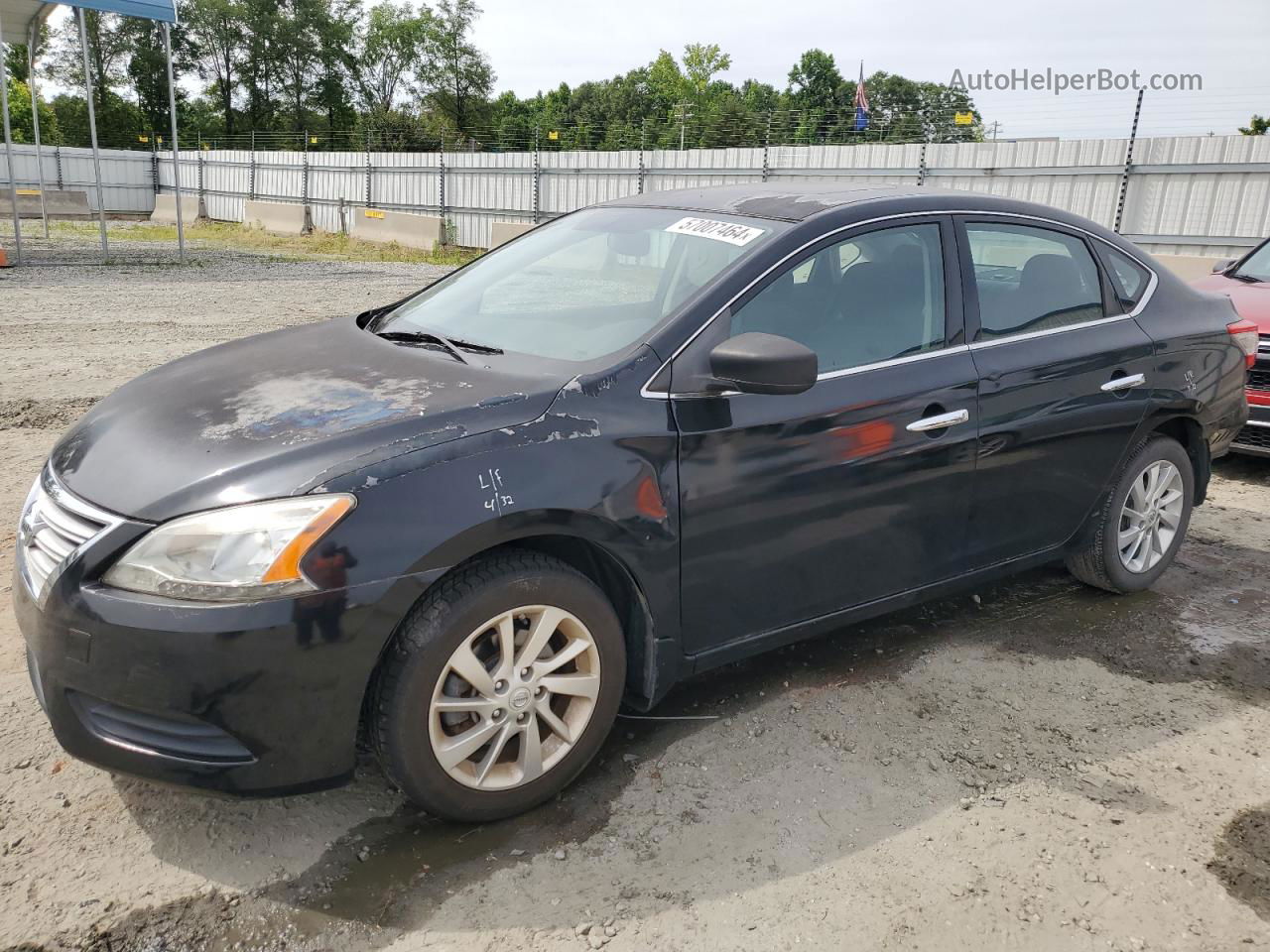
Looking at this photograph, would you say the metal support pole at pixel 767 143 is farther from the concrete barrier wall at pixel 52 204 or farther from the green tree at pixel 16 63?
the green tree at pixel 16 63

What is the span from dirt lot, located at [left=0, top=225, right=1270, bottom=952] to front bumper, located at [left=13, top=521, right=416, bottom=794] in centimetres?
33

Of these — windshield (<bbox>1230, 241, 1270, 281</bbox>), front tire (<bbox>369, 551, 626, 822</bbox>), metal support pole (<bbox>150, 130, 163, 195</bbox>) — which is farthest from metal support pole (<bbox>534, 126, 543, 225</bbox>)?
front tire (<bbox>369, 551, 626, 822</bbox>)

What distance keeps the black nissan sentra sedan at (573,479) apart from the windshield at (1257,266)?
348 cm

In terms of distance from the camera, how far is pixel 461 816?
265 cm

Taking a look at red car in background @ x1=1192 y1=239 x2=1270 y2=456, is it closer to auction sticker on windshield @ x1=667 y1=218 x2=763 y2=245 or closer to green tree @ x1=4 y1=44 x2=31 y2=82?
auction sticker on windshield @ x1=667 y1=218 x2=763 y2=245

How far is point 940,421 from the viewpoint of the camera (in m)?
3.35

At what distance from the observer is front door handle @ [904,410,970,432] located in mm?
3303

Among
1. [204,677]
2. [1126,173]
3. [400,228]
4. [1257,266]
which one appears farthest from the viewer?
[400,228]

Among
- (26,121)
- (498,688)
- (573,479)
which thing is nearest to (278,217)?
(573,479)

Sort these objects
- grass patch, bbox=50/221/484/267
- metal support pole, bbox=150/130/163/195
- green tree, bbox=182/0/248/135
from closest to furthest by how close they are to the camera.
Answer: grass patch, bbox=50/221/484/267 → metal support pole, bbox=150/130/163/195 → green tree, bbox=182/0/248/135

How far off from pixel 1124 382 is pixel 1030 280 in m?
0.58

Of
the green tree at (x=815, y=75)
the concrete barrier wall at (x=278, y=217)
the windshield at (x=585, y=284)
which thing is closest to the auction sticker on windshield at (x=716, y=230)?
the windshield at (x=585, y=284)

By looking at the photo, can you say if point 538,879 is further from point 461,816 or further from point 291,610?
point 291,610

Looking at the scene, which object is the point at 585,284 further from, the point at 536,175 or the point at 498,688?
the point at 536,175
